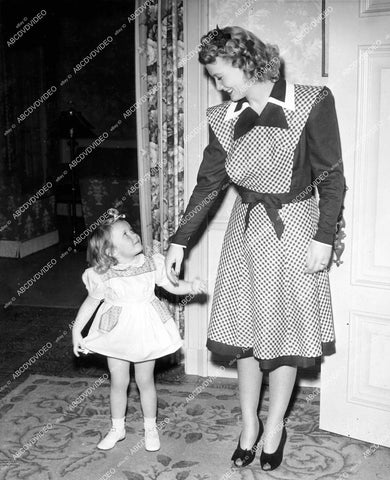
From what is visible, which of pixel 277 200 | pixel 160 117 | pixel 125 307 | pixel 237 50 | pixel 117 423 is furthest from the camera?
pixel 160 117

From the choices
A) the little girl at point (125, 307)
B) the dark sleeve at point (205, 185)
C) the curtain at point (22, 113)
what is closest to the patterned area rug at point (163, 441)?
the little girl at point (125, 307)

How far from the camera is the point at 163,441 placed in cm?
268

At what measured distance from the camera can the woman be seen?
2205 mm

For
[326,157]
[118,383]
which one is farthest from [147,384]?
[326,157]

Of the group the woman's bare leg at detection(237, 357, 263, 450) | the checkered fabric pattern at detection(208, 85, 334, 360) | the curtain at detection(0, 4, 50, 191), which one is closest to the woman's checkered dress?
the checkered fabric pattern at detection(208, 85, 334, 360)

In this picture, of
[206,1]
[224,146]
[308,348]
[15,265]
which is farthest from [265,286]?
[15,265]

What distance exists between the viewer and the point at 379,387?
2576mm

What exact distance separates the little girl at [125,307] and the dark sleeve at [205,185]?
0.19 meters

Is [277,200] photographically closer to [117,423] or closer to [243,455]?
[243,455]

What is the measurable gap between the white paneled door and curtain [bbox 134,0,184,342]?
0.98m

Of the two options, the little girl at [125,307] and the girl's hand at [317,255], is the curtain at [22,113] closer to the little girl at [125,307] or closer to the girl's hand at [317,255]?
the little girl at [125,307]

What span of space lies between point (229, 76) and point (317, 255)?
0.67 meters

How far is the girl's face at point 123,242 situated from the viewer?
250 cm

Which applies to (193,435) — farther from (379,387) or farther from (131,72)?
(131,72)
